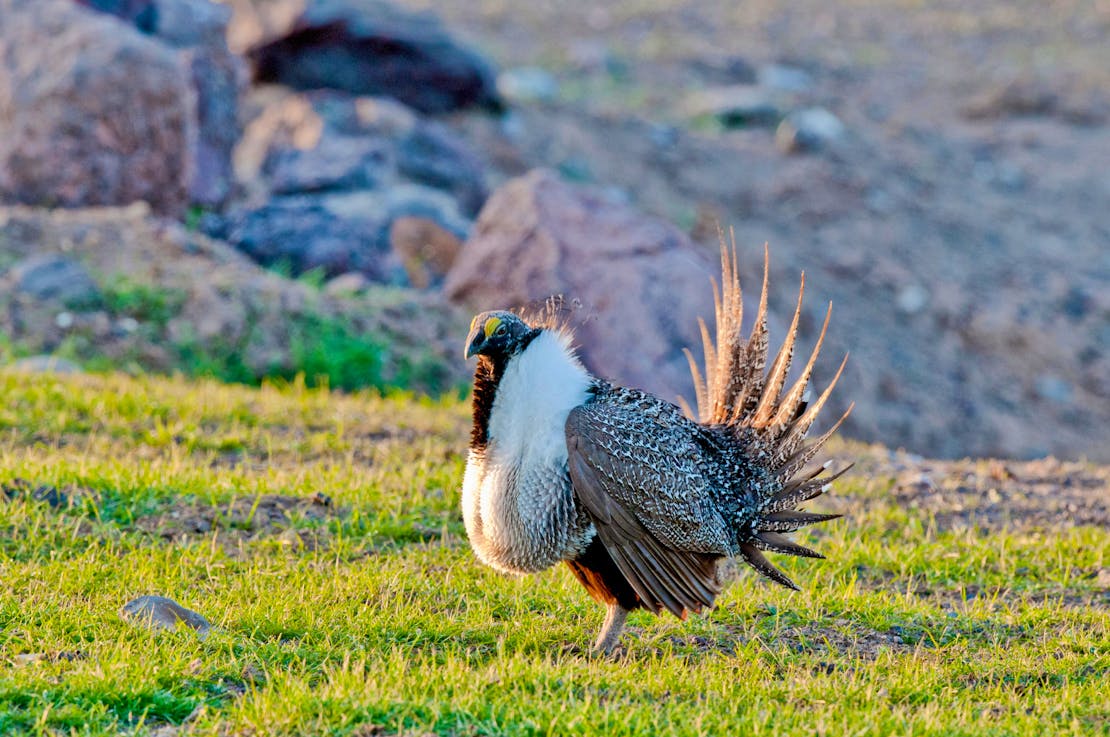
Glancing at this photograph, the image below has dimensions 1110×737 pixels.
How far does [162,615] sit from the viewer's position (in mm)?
4980

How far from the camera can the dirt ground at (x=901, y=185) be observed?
14180mm

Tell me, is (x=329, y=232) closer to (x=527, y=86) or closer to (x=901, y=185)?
(x=527, y=86)

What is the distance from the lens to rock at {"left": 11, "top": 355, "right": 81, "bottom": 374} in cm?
916

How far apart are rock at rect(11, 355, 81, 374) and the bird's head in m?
5.07

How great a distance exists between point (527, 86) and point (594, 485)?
1576 centimetres

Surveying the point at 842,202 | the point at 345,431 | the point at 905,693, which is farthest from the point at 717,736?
the point at 842,202

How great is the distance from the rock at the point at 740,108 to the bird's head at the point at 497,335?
49.7 feet

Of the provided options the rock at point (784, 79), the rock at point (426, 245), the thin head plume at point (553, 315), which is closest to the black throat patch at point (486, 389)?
the thin head plume at point (553, 315)

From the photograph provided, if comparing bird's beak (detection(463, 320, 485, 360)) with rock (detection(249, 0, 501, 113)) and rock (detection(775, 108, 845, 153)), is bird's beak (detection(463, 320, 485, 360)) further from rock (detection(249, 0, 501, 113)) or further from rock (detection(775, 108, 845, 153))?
rock (detection(775, 108, 845, 153))

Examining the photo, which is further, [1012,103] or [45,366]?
[1012,103]

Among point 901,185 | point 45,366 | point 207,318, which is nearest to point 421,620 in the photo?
point 45,366

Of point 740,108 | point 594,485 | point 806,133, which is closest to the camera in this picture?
point 594,485

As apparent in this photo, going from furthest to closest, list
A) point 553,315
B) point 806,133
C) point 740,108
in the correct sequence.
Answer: point 740,108 < point 806,133 < point 553,315

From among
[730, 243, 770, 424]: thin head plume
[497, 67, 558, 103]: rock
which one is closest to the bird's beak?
[730, 243, 770, 424]: thin head plume
